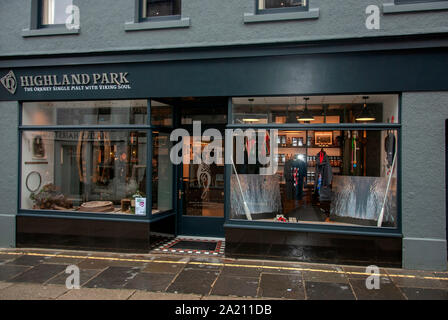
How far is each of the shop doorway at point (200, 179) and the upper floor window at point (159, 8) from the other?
203cm

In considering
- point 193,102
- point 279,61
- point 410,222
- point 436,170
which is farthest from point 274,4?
point 410,222

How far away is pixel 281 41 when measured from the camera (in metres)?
7.05

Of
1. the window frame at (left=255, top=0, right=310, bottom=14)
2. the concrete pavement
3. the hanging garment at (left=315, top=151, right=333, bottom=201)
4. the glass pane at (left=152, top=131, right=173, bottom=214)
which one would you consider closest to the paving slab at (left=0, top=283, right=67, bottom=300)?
the concrete pavement

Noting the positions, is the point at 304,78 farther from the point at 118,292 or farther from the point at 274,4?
the point at 118,292

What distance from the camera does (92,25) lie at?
316 inches

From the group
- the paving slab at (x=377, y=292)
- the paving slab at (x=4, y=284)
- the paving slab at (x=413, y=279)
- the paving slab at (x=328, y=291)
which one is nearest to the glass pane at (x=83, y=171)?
A: the paving slab at (x=4, y=284)

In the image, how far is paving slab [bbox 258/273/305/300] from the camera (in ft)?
18.0

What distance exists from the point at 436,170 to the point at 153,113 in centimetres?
585

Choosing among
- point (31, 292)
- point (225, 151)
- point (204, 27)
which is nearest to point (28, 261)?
point (31, 292)

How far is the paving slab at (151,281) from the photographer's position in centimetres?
580

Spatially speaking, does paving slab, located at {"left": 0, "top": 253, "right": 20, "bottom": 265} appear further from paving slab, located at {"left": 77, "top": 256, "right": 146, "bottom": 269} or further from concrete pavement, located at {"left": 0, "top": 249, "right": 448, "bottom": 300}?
paving slab, located at {"left": 77, "top": 256, "right": 146, "bottom": 269}

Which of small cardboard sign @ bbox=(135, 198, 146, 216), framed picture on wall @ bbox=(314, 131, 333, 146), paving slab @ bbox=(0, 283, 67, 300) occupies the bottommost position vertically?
paving slab @ bbox=(0, 283, 67, 300)

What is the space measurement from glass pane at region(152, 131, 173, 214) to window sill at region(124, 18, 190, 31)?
2.27 m

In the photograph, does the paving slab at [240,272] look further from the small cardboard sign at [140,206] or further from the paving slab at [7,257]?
the paving slab at [7,257]
